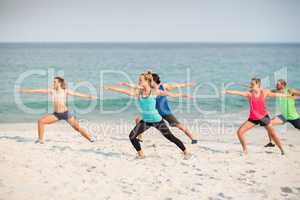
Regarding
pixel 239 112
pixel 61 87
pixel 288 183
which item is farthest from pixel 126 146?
pixel 239 112

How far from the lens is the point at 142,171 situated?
24.0ft

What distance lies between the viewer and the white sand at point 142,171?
20.3 ft

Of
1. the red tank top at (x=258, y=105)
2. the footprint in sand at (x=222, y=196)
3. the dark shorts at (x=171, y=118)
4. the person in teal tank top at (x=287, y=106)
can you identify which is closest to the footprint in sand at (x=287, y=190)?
the footprint in sand at (x=222, y=196)

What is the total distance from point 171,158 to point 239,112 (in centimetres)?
1109

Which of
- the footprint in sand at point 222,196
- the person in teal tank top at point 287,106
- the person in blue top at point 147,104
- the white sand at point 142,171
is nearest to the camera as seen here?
the footprint in sand at point 222,196

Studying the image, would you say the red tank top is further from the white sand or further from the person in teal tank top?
the white sand

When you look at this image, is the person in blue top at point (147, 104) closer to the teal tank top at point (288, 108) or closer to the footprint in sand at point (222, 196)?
the footprint in sand at point (222, 196)

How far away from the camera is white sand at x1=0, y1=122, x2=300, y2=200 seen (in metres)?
6.18

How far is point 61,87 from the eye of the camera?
9016 millimetres

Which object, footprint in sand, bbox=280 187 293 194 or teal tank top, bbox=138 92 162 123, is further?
teal tank top, bbox=138 92 162 123

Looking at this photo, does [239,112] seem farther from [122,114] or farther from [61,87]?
[61,87]

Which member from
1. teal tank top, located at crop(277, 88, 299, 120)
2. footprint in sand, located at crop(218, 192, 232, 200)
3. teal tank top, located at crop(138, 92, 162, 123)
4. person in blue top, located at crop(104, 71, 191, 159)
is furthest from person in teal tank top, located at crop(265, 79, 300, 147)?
footprint in sand, located at crop(218, 192, 232, 200)

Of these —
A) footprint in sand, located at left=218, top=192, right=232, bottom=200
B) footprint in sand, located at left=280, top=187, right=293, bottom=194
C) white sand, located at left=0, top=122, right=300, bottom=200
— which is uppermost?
white sand, located at left=0, top=122, right=300, bottom=200

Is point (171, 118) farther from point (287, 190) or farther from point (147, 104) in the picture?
point (287, 190)
